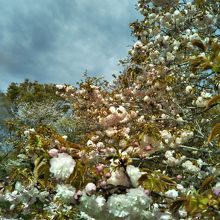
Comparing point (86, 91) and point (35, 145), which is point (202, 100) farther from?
point (35, 145)

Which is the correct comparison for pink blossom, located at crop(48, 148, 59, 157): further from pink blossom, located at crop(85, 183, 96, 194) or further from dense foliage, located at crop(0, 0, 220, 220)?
pink blossom, located at crop(85, 183, 96, 194)

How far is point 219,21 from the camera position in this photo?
7.90 metres

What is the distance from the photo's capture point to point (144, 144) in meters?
3.04

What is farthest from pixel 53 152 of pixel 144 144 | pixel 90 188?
pixel 144 144

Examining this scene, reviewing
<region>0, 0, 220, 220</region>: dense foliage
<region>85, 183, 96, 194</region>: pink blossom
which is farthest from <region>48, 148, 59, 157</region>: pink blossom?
<region>85, 183, 96, 194</region>: pink blossom

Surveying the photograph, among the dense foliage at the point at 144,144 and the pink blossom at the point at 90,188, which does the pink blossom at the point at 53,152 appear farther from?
the pink blossom at the point at 90,188

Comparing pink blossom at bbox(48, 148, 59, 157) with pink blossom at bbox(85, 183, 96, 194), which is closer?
pink blossom at bbox(85, 183, 96, 194)

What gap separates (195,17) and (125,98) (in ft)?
6.87

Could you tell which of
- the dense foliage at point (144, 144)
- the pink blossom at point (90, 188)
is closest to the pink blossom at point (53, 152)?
the dense foliage at point (144, 144)

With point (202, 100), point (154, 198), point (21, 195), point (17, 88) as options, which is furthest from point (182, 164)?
point (17, 88)

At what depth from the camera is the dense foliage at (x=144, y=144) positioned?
2.29 metres

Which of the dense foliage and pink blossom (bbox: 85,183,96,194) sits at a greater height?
the dense foliage

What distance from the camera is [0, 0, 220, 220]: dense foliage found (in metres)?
2.29

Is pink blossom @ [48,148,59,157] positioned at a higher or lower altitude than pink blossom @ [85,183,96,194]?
higher
